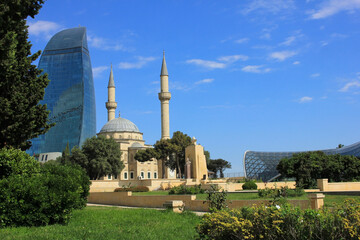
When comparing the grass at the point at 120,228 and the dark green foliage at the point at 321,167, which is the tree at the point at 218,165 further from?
the grass at the point at 120,228

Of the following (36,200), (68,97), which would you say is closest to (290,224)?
(36,200)

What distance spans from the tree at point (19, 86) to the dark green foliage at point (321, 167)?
25482 millimetres

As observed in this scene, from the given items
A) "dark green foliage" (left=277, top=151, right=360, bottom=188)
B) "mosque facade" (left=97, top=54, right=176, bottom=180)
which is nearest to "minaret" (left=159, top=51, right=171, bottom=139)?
"mosque facade" (left=97, top=54, right=176, bottom=180)

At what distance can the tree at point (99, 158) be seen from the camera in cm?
4928

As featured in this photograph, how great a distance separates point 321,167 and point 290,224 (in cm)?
3197

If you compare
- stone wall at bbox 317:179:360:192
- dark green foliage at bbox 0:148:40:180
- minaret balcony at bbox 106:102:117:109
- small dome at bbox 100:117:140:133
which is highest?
minaret balcony at bbox 106:102:117:109

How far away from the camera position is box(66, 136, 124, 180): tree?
49281 mm

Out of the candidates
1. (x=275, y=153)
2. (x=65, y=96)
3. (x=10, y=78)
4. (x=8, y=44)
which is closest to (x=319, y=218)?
(x=8, y=44)

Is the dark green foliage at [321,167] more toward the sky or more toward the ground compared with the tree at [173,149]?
more toward the ground

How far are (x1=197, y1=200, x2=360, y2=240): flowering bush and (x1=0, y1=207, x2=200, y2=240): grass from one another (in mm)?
1243

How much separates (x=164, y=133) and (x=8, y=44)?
1998 inches

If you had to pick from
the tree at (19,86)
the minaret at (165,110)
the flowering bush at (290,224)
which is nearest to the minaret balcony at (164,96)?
the minaret at (165,110)

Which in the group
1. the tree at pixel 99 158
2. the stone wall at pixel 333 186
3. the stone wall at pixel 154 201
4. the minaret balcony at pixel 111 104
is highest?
the minaret balcony at pixel 111 104

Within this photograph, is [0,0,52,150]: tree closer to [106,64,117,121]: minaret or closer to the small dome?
the small dome
